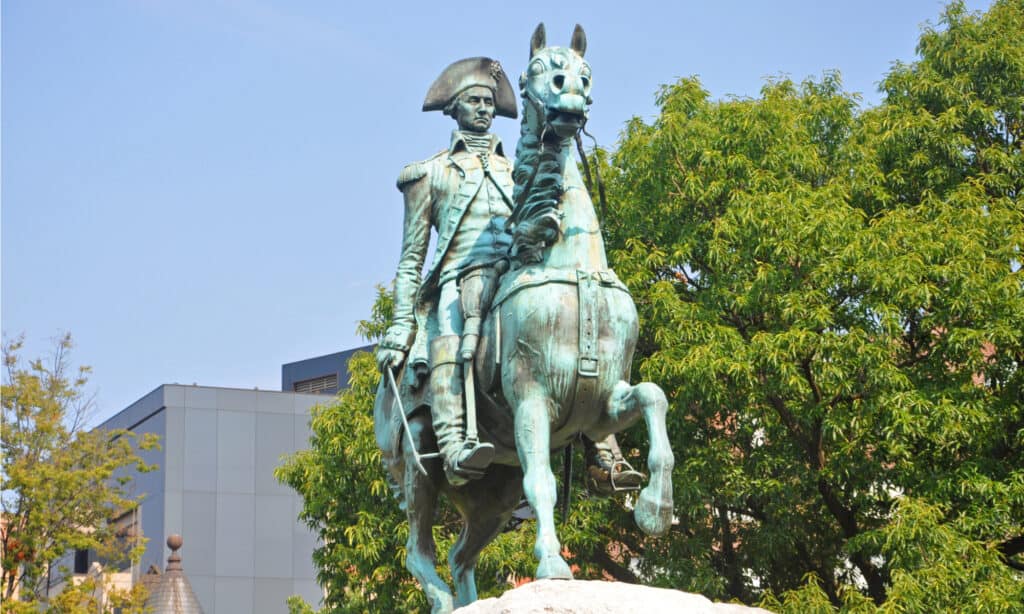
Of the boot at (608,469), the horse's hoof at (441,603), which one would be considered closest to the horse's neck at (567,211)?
the boot at (608,469)

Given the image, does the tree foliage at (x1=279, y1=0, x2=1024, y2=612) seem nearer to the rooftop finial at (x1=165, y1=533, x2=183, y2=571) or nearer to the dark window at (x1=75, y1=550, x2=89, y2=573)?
the rooftop finial at (x1=165, y1=533, x2=183, y2=571)

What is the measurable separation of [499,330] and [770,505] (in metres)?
12.2

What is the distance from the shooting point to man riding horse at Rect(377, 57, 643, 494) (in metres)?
11.0

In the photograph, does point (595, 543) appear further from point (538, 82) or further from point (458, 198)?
point (538, 82)

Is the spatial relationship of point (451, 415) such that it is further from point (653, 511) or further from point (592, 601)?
point (592, 601)

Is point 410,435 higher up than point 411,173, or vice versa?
point 411,173

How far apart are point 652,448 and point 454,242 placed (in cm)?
275

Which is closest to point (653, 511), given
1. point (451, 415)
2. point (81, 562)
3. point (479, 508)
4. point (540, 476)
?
point (540, 476)

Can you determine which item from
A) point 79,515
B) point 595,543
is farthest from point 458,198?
point 79,515

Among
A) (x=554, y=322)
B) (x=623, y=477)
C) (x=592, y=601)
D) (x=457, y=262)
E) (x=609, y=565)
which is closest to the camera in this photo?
(x=592, y=601)

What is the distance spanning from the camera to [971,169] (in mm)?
24281

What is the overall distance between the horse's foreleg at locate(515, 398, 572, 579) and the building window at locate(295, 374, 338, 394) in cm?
5105

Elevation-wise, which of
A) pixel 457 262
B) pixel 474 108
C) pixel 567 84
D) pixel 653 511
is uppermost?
pixel 474 108

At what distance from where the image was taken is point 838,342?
68.1ft
